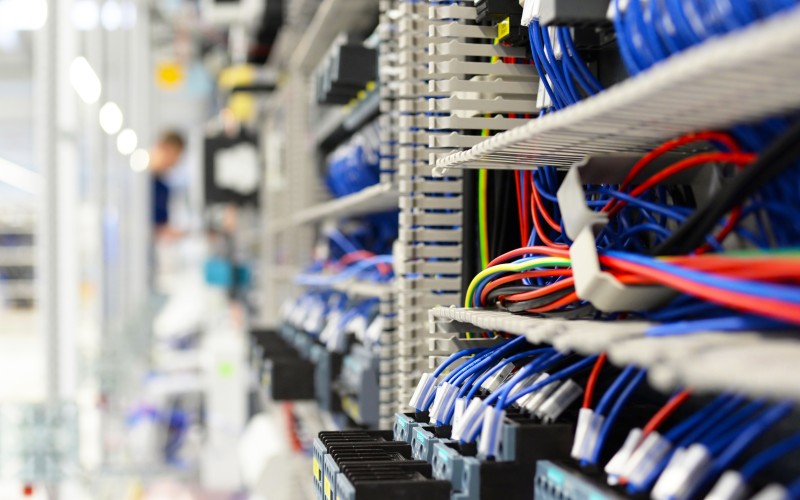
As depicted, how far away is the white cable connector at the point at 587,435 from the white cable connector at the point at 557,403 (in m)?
0.11

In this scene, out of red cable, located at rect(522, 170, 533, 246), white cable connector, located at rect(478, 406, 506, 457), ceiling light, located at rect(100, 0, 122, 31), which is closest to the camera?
white cable connector, located at rect(478, 406, 506, 457)

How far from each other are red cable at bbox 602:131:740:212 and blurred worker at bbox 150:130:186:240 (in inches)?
261

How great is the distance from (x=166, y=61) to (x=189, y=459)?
186 inches

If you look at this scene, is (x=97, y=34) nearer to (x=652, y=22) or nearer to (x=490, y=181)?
(x=490, y=181)

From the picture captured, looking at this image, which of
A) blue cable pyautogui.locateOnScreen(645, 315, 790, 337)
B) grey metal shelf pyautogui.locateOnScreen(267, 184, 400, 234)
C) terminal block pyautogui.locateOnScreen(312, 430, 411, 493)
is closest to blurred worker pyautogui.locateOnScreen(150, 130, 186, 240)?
grey metal shelf pyautogui.locateOnScreen(267, 184, 400, 234)

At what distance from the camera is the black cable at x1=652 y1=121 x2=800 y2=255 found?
759 millimetres

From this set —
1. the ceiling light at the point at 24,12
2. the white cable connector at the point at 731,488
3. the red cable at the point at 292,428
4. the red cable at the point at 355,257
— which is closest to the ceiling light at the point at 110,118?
the ceiling light at the point at 24,12

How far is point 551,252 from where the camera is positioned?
1.11 m

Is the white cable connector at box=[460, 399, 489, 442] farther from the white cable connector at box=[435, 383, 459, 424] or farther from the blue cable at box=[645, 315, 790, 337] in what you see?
the blue cable at box=[645, 315, 790, 337]

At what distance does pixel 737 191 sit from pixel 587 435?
1.08 ft

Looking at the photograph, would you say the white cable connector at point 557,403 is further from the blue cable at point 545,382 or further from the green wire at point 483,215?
the green wire at point 483,215

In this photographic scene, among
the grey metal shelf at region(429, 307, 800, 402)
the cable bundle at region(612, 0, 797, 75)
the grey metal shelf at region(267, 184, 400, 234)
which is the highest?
the cable bundle at region(612, 0, 797, 75)

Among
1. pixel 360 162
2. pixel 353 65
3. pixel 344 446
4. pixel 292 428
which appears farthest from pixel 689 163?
pixel 292 428

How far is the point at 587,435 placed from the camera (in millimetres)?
973
